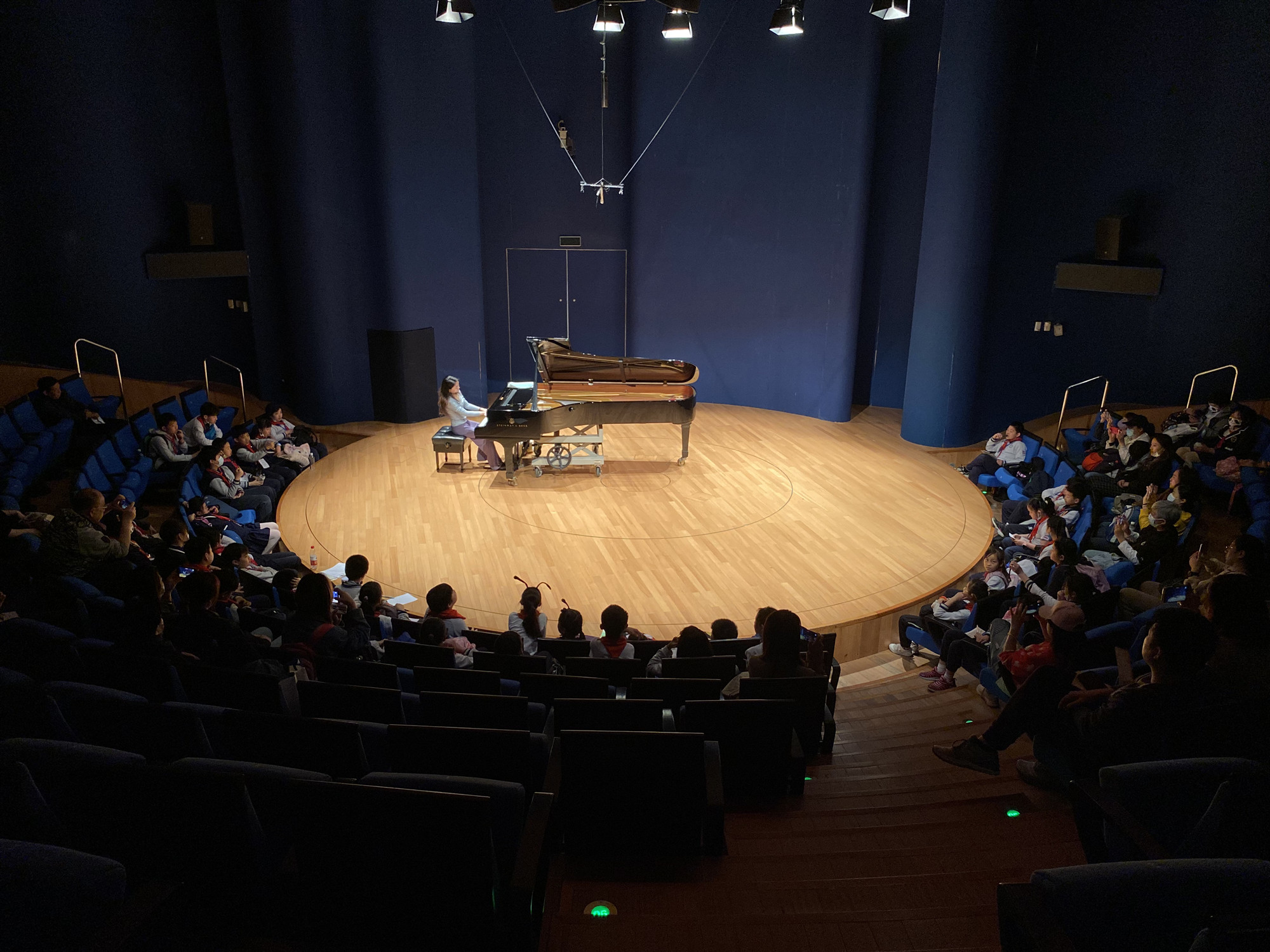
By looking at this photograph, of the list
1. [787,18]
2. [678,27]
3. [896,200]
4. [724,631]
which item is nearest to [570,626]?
[724,631]

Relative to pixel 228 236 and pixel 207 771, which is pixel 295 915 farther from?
pixel 228 236

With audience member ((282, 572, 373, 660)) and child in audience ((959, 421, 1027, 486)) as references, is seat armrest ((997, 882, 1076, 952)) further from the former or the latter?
child in audience ((959, 421, 1027, 486))

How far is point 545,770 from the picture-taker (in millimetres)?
2824

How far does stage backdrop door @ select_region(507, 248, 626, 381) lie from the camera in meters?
12.7

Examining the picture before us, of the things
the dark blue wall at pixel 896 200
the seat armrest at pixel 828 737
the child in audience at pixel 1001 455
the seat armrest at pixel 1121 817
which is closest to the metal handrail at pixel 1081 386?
the child in audience at pixel 1001 455

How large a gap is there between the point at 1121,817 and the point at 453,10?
944 centimetres

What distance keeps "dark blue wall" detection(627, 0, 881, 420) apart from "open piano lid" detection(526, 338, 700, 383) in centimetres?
327

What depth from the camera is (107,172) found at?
960 centimetres

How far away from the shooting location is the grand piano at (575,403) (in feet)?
28.6

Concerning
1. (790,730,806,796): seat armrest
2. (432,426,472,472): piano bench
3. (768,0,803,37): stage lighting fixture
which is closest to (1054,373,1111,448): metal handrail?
(768,0,803,37): stage lighting fixture

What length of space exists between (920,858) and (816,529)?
17.8 ft

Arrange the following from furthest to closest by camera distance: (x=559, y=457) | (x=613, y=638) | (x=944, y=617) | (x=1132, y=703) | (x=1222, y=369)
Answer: (x=559, y=457) → (x=1222, y=369) → (x=944, y=617) → (x=613, y=638) → (x=1132, y=703)

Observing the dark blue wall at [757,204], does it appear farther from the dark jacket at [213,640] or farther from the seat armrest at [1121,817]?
the seat armrest at [1121,817]

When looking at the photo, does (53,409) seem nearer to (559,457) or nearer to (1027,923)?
(559,457)
